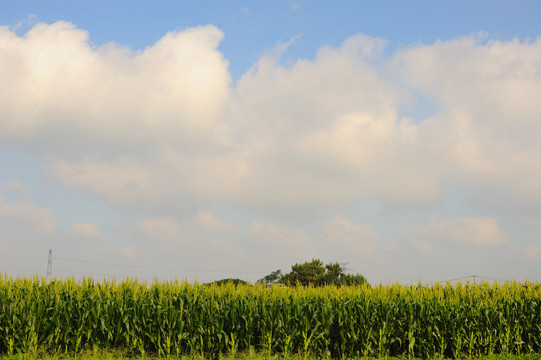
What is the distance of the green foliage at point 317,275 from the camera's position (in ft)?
165

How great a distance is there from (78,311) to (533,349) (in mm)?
16579

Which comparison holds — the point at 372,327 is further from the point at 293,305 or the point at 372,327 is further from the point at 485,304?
→ the point at 485,304

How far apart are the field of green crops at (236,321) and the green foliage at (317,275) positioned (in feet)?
108

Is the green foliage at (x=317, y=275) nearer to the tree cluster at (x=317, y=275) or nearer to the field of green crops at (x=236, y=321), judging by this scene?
the tree cluster at (x=317, y=275)

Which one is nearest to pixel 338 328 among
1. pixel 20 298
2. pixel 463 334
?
pixel 463 334

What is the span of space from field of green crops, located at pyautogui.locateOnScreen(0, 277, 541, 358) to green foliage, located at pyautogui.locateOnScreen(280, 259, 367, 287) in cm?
3294

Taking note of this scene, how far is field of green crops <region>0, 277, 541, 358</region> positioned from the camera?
14867mm

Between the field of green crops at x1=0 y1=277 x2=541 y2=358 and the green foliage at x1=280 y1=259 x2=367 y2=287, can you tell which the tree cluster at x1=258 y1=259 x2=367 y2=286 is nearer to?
the green foliage at x1=280 y1=259 x2=367 y2=287

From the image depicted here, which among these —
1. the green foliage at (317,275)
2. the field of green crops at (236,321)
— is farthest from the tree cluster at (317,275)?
the field of green crops at (236,321)

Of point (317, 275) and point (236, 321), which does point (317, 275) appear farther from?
point (236, 321)

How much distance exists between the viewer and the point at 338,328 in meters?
15.8

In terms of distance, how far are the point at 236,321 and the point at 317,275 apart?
36162 mm

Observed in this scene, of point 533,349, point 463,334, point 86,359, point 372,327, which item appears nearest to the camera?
point 86,359

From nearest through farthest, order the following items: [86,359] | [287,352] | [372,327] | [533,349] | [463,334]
Answer: [86,359] < [287,352] < [372,327] < [463,334] < [533,349]
